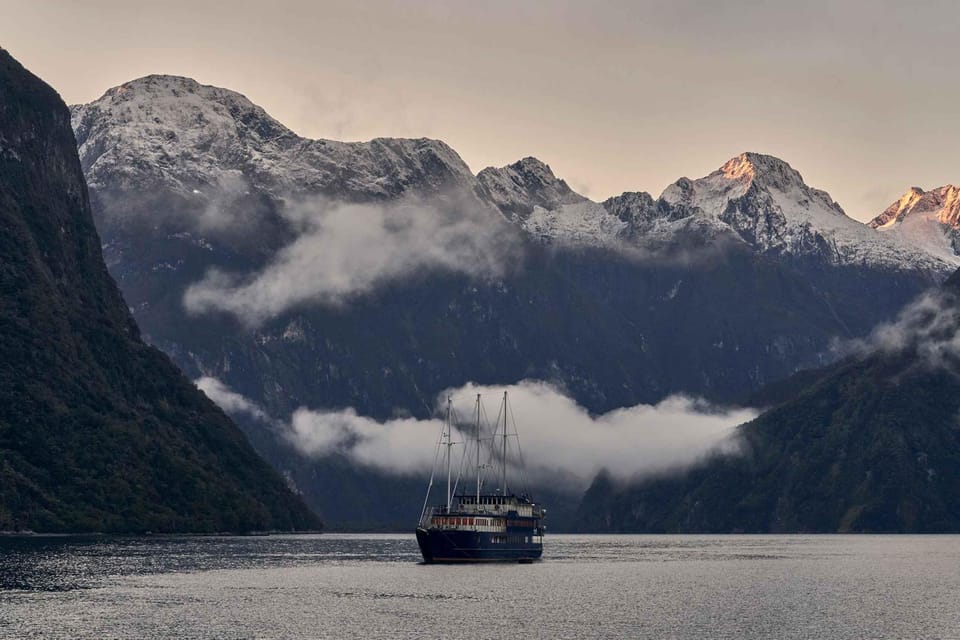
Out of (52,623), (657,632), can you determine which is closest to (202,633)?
(52,623)

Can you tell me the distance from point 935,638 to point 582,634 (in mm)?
43866

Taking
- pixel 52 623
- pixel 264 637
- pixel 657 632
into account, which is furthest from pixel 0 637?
pixel 657 632

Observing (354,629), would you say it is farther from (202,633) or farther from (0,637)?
(0,637)

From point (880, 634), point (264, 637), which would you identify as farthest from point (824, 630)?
point (264, 637)

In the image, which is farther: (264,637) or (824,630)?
(824,630)

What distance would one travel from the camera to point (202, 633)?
184 m

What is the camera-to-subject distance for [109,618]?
197 meters

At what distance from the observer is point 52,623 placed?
188 meters

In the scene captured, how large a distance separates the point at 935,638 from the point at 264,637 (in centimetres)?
8289

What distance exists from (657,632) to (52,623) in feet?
249

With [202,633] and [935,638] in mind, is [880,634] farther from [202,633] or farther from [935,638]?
[202,633]

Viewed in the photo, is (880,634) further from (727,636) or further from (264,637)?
(264,637)

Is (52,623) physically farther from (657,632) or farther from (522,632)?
(657,632)

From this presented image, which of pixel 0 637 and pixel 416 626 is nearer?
pixel 0 637
